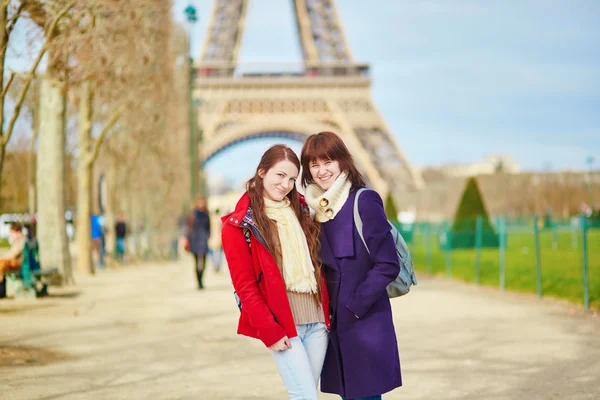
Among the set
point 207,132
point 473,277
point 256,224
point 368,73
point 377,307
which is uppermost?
point 368,73

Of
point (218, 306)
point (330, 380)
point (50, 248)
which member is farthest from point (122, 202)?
point (330, 380)

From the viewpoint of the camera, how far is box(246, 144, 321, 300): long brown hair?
374 cm

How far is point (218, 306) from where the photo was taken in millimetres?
12719

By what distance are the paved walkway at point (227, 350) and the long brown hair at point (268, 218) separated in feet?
8.28

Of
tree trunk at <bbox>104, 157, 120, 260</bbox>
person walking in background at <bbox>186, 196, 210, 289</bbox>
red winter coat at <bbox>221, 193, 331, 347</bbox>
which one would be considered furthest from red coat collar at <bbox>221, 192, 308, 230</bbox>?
tree trunk at <bbox>104, 157, 120, 260</bbox>

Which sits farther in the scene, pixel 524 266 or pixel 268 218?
pixel 524 266

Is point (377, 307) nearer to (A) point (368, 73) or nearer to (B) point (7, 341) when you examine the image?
(B) point (7, 341)

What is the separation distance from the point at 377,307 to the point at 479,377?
10.6 feet

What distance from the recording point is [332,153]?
12.8 feet

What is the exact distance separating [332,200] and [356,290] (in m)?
0.41

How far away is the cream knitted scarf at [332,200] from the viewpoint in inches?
151

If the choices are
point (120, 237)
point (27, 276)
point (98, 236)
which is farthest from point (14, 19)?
point (120, 237)

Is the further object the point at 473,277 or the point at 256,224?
the point at 473,277

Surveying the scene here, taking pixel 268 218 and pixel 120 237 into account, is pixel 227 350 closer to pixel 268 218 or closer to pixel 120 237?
pixel 268 218
